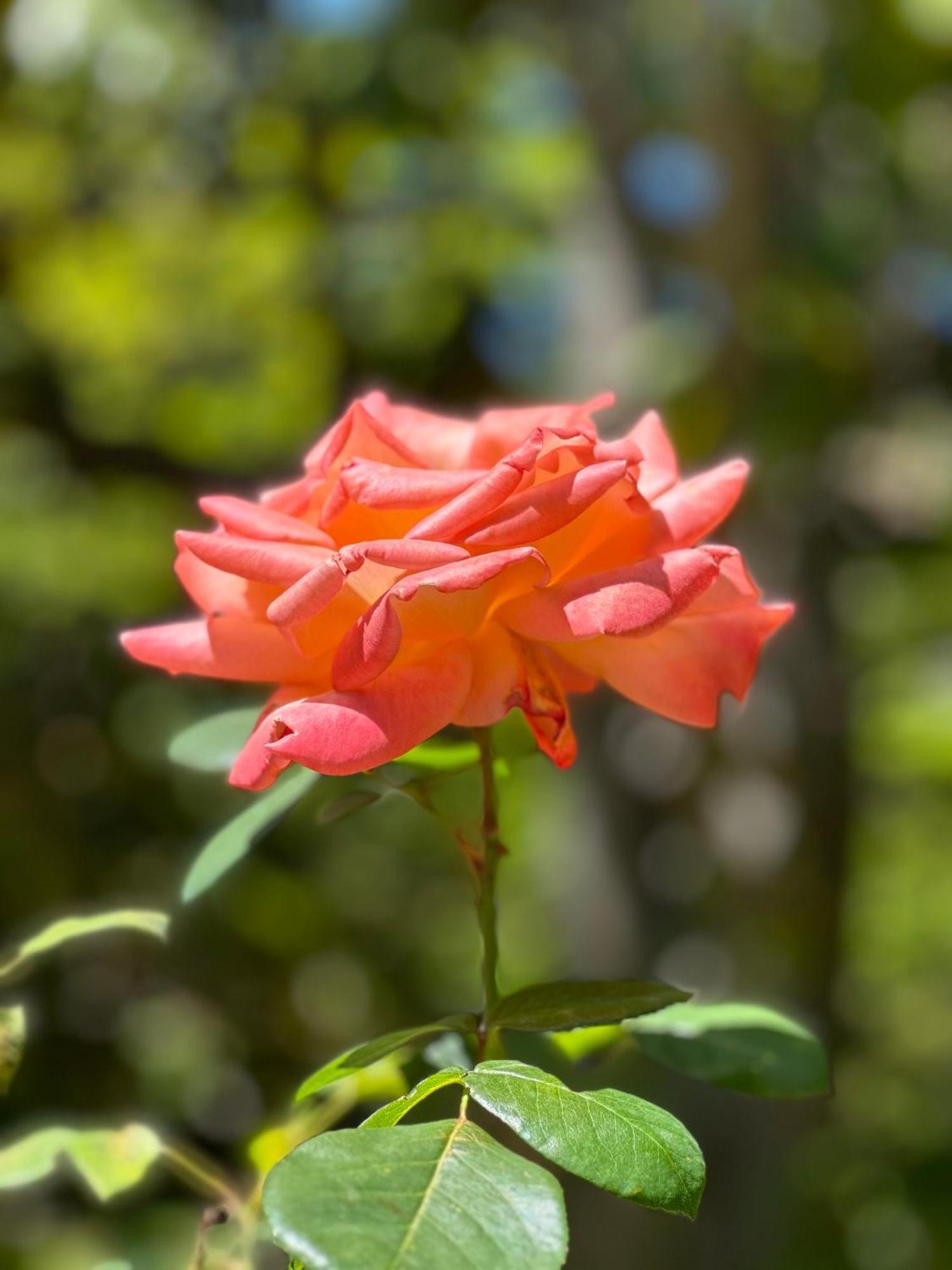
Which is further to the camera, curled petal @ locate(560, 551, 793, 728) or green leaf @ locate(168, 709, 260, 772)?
green leaf @ locate(168, 709, 260, 772)

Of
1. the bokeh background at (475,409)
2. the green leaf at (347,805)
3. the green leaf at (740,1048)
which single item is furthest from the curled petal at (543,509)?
the bokeh background at (475,409)

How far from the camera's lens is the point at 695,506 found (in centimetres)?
50

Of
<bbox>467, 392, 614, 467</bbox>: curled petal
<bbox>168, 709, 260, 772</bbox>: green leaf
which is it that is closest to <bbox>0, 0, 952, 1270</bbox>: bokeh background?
<bbox>168, 709, 260, 772</bbox>: green leaf

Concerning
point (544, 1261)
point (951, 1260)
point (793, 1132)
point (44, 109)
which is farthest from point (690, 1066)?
point (44, 109)

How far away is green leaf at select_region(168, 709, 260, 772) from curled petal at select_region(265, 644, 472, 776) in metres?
0.16

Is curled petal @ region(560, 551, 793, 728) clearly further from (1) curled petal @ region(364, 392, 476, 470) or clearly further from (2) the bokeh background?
(2) the bokeh background

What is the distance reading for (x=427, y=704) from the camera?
0.43 metres

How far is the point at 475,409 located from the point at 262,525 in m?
2.94

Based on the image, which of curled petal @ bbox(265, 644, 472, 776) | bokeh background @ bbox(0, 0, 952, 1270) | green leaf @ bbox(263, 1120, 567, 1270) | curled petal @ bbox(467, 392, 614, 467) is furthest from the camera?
bokeh background @ bbox(0, 0, 952, 1270)

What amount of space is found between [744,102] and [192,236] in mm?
1533

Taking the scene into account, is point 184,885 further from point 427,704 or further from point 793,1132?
point 793,1132

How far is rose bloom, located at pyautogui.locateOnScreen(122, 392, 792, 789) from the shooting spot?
16.6 inches

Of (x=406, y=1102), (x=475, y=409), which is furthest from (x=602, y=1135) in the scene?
(x=475, y=409)

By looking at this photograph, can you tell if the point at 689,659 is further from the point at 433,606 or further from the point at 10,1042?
the point at 10,1042
